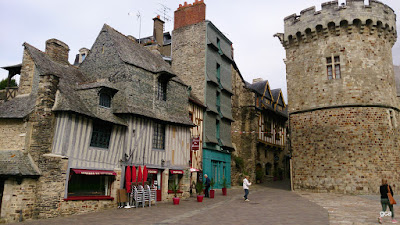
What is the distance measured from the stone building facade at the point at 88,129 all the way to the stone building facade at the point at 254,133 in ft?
33.2

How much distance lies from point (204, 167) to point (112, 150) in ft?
26.5

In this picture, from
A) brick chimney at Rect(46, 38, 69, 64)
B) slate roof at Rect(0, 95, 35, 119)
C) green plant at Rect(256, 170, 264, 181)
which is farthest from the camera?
green plant at Rect(256, 170, 264, 181)

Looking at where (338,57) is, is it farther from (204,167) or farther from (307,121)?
(204,167)

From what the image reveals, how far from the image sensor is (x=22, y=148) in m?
10.9

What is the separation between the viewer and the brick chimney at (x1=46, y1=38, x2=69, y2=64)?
45.0 feet

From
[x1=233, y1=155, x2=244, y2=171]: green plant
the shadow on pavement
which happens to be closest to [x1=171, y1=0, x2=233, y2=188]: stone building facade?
[x1=233, y1=155, x2=244, y2=171]: green plant

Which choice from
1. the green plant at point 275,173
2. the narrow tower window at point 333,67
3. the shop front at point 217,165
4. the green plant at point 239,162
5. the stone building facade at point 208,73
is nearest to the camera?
the narrow tower window at point 333,67

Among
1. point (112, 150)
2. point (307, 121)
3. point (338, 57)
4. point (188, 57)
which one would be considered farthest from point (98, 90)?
point (338, 57)

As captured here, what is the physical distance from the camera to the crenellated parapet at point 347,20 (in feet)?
57.6

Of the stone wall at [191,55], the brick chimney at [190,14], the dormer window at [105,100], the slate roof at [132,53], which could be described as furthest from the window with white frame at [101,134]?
the brick chimney at [190,14]

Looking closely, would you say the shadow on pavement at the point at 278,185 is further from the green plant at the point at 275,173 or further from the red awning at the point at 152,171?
the red awning at the point at 152,171

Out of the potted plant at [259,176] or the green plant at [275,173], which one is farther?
the green plant at [275,173]

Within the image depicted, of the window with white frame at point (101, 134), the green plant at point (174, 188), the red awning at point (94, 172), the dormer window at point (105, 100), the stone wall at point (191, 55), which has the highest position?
the stone wall at point (191, 55)

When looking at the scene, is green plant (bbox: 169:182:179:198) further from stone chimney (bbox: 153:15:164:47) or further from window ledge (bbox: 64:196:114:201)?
stone chimney (bbox: 153:15:164:47)
